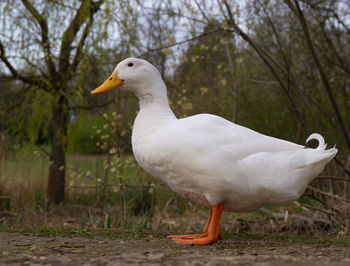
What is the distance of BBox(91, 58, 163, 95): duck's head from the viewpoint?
10.6 feet

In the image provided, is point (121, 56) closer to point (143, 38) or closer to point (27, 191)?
point (143, 38)

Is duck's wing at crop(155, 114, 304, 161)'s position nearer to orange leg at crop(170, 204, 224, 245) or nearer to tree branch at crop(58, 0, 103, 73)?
orange leg at crop(170, 204, 224, 245)

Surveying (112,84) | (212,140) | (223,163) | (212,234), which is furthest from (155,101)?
(212,234)

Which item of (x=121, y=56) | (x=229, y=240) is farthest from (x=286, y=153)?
(x=121, y=56)

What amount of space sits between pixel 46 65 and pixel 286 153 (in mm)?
5355

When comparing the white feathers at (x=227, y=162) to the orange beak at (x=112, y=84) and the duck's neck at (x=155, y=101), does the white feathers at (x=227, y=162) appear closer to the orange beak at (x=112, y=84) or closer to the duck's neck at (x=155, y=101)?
the duck's neck at (x=155, y=101)

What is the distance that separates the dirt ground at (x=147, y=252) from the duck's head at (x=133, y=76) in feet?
4.20

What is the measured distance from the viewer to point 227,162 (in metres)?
2.72

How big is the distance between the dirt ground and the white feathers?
1.30ft

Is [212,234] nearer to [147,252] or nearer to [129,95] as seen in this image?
[147,252]

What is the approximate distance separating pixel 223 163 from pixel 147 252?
0.83m

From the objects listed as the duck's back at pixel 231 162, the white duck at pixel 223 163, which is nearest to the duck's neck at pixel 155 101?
the white duck at pixel 223 163

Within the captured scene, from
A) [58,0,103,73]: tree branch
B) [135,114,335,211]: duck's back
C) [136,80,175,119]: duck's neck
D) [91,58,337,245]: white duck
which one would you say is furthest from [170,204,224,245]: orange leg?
[58,0,103,73]: tree branch

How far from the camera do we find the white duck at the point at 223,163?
2729 mm
